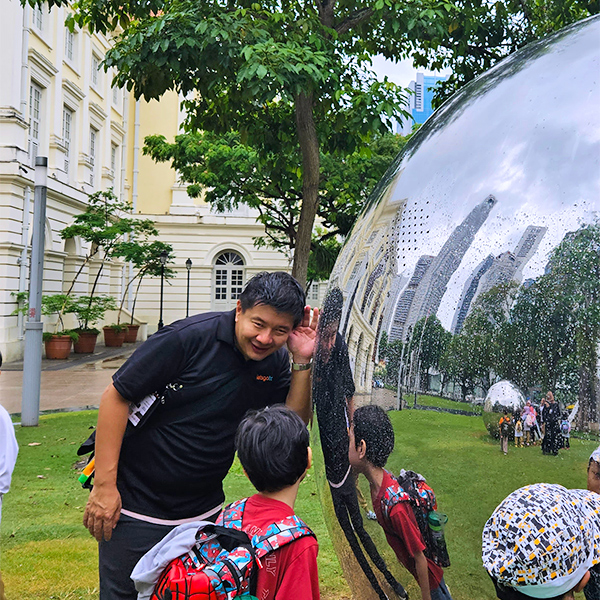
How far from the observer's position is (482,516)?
1380 millimetres

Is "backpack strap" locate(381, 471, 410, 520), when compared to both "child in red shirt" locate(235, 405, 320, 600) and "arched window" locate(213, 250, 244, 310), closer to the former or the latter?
"child in red shirt" locate(235, 405, 320, 600)

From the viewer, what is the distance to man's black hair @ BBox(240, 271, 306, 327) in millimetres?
2029

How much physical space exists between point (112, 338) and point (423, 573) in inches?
903

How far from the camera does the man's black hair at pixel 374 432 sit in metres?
1.56

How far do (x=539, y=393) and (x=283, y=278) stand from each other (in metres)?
0.94

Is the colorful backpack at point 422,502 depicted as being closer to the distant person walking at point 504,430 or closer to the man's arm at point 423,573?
the man's arm at point 423,573

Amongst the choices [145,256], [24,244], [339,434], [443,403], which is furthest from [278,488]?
[145,256]

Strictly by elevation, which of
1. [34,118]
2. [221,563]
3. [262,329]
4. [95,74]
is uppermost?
[95,74]

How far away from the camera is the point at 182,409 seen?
2.20 m

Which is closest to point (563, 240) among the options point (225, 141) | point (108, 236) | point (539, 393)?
point (539, 393)

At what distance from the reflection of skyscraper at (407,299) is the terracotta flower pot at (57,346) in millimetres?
18148

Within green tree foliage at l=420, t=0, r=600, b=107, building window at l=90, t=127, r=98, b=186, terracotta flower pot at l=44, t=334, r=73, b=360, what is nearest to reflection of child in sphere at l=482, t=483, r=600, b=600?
green tree foliage at l=420, t=0, r=600, b=107

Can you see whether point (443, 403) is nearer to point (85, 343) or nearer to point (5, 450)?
point (5, 450)

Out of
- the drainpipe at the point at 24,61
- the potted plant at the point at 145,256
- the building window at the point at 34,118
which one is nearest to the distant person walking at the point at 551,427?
the drainpipe at the point at 24,61
